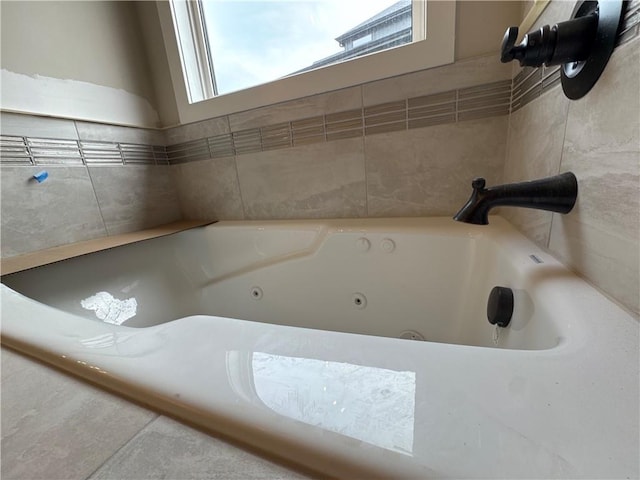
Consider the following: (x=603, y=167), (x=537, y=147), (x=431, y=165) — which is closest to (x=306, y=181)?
(x=431, y=165)

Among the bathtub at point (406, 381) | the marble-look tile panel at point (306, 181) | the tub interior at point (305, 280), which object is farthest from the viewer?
the marble-look tile panel at point (306, 181)

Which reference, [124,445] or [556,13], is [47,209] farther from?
[556,13]

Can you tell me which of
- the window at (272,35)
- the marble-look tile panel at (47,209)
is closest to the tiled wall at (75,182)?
the marble-look tile panel at (47,209)

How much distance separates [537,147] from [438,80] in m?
0.43

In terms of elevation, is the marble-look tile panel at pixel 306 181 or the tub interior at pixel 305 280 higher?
the marble-look tile panel at pixel 306 181

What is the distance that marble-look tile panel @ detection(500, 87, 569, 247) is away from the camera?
1.66ft

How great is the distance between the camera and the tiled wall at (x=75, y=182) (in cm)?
93

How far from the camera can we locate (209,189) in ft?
4.54

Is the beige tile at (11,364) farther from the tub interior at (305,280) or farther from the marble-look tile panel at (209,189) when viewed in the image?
the marble-look tile panel at (209,189)

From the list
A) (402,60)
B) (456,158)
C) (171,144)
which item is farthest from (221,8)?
(456,158)

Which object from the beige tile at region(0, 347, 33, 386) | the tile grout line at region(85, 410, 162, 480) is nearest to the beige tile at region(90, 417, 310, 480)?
the tile grout line at region(85, 410, 162, 480)

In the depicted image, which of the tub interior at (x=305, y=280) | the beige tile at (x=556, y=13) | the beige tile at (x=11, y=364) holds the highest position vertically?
the beige tile at (x=556, y=13)

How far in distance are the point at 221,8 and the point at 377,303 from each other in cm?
156

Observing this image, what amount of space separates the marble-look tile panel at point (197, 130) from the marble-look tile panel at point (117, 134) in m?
0.06
